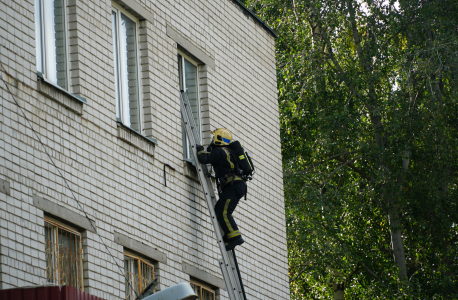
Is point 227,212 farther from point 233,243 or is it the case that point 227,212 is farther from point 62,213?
point 62,213

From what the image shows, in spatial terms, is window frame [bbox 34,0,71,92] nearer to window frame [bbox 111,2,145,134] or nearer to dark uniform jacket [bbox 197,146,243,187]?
window frame [bbox 111,2,145,134]

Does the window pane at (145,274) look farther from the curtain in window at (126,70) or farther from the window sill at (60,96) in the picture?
the window sill at (60,96)

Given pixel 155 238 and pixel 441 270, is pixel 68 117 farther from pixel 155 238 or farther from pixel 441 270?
pixel 441 270

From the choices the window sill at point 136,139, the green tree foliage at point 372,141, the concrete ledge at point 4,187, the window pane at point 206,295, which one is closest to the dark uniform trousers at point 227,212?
the window pane at point 206,295

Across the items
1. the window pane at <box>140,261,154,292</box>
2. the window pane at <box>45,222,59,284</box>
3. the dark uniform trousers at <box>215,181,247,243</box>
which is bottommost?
the window pane at <box>45,222,59,284</box>

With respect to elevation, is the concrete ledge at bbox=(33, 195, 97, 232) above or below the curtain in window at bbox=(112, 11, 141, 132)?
below

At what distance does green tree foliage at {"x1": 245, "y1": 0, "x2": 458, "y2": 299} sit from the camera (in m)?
22.9

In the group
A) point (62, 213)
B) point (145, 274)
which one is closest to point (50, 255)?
point (62, 213)

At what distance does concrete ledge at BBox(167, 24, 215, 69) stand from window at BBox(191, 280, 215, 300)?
3.47m

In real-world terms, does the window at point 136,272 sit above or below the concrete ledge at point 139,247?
below

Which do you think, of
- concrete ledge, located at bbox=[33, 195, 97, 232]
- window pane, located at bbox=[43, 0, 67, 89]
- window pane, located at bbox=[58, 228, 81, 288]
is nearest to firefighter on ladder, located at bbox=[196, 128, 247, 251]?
window pane, located at bbox=[43, 0, 67, 89]

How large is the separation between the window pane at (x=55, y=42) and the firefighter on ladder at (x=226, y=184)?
8.57 feet

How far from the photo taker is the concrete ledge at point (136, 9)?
11.8 m

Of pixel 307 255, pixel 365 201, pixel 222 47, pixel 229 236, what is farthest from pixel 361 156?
pixel 229 236
